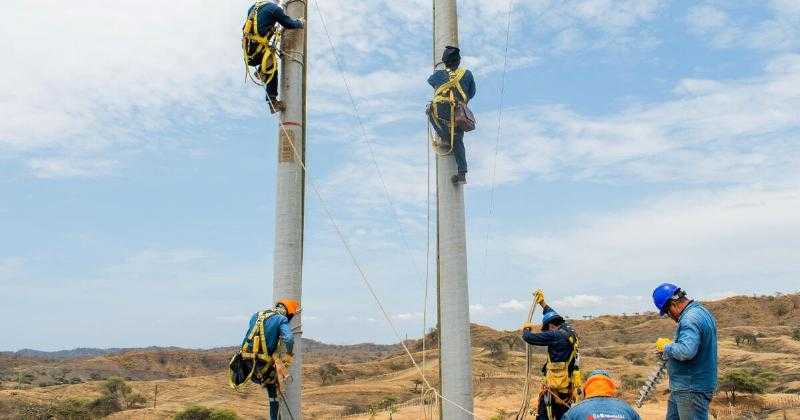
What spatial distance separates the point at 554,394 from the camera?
7336 millimetres

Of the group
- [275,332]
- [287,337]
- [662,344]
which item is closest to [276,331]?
[275,332]

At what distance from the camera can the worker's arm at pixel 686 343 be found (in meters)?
4.68

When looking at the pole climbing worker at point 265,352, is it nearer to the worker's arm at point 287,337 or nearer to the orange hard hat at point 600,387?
the worker's arm at point 287,337

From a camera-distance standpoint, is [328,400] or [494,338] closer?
[328,400]

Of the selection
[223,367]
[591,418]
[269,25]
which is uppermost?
[269,25]

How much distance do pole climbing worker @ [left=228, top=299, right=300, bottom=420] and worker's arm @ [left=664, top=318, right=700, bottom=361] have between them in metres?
3.46

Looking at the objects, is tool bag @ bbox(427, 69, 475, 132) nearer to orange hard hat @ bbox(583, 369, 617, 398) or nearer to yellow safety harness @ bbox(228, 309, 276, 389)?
yellow safety harness @ bbox(228, 309, 276, 389)

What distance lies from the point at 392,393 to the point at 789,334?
27086mm

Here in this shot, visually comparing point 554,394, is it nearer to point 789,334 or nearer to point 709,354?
point 709,354

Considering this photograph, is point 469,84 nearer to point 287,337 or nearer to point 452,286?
point 452,286

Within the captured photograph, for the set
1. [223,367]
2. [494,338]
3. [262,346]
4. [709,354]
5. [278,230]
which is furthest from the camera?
[223,367]

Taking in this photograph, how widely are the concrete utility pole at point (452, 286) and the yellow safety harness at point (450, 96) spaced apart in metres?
0.42

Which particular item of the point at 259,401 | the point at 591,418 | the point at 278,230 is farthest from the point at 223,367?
the point at 591,418

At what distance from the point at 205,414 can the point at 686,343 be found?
18562 mm
